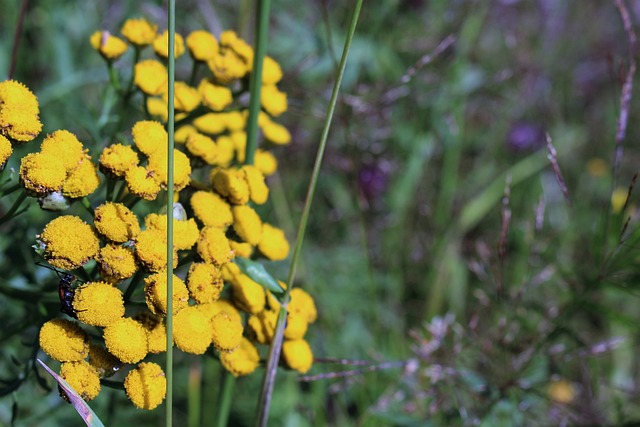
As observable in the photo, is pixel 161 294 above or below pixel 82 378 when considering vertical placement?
above

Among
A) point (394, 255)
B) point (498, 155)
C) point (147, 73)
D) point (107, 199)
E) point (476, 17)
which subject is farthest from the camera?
point (498, 155)

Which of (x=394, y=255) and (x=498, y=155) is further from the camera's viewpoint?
(x=498, y=155)

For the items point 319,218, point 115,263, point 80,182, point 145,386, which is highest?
point 80,182

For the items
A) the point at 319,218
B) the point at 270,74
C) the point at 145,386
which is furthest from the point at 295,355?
the point at 319,218

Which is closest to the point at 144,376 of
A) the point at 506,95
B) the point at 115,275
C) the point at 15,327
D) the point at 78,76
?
the point at 115,275

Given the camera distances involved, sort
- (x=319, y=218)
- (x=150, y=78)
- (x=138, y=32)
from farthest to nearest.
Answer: (x=319, y=218) → (x=138, y=32) → (x=150, y=78)

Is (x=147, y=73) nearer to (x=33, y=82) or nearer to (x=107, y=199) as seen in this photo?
(x=107, y=199)

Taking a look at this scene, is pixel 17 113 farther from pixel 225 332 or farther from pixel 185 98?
pixel 225 332
